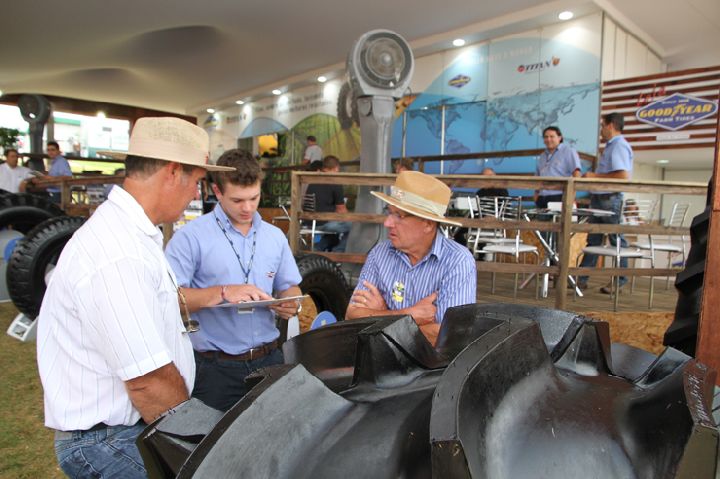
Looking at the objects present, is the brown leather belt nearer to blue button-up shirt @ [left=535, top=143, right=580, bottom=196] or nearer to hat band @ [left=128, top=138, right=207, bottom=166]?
hat band @ [left=128, top=138, right=207, bottom=166]

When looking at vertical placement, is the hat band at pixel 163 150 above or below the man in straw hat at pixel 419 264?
above

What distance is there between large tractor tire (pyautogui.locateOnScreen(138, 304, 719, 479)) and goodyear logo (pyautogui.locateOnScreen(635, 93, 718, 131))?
11017 mm

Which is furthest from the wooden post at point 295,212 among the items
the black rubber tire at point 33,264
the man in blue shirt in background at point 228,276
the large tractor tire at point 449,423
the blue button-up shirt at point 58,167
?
the blue button-up shirt at point 58,167

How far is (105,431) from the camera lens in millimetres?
1536

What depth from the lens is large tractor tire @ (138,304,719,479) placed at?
0.53m

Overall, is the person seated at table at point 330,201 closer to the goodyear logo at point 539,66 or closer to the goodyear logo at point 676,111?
the goodyear logo at point 539,66

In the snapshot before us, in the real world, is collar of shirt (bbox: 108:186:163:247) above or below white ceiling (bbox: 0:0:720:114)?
below

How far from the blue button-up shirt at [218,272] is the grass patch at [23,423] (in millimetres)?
1280

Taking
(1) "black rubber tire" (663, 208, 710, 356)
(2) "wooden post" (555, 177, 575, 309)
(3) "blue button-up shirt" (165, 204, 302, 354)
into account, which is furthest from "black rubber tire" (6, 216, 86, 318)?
(1) "black rubber tire" (663, 208, 710, 356)

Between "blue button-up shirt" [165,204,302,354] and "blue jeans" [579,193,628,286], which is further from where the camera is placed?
"blue jeans" [579,193,628,286]

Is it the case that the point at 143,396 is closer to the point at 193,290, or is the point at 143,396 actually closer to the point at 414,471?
the point at 193,290

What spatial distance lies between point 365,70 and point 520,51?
5573 mm

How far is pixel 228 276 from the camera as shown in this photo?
2.63m

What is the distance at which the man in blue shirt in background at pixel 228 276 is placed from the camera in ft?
8.32
